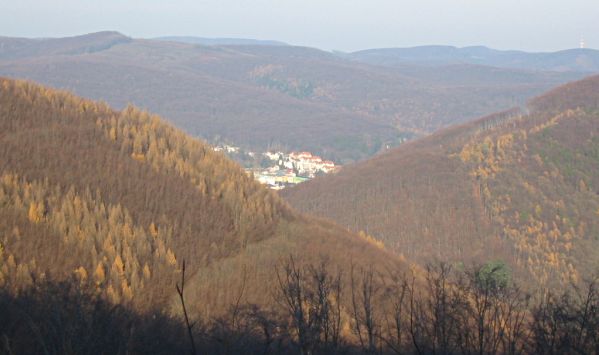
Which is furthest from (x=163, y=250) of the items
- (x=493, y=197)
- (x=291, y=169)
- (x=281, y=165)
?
(x=281, y=165)

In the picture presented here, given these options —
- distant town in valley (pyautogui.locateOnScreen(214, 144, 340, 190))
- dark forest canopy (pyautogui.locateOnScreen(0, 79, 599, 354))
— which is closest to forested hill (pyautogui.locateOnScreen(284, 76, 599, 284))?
dark forest canopy (pyautogui.locateOnScreen(0, 79, 599, 354))

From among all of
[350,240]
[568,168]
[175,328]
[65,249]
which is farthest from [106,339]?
[568,168]

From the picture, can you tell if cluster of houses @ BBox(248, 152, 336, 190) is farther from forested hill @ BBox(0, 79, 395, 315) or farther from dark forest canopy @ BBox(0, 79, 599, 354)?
dark forest canopy @ BBox(0, 79, 599, 354)

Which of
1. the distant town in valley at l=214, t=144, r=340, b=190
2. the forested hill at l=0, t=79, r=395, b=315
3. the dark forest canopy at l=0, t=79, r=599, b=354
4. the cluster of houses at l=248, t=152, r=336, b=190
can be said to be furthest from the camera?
the distant town in valley at l=214, t=144, r=340, b=190

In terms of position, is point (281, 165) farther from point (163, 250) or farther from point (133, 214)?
point (163, 250)

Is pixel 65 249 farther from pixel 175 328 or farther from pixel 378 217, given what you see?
pixel 378 217

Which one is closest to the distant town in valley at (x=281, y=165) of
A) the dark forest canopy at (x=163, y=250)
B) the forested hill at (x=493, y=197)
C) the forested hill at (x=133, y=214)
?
the forested hill at (x=493, y=197)
